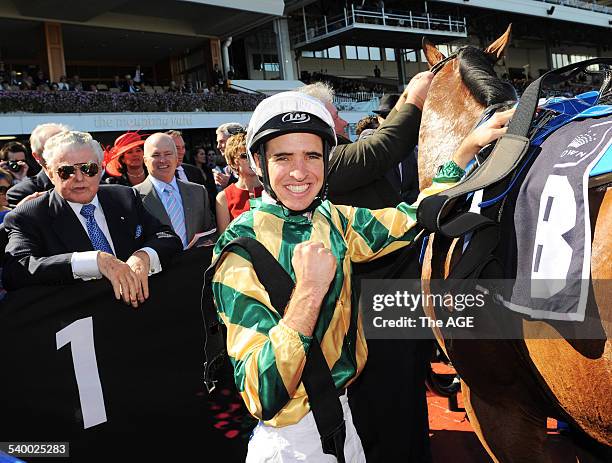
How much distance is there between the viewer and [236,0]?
79.6 ft

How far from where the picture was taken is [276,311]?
136cm

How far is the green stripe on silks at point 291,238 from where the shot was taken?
1.46 metres

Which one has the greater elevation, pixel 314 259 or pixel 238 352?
pixel 314 259

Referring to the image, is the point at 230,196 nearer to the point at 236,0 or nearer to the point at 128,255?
the point at 128,255

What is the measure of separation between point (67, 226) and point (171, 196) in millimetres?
1595

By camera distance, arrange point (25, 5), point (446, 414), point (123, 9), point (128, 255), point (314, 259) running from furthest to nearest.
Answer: point (123, 9), point (25, 5), point (446, 414), point (128, 255), point (314, 259)

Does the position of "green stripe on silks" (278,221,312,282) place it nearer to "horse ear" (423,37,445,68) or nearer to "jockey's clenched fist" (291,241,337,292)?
"jockey's clenched fist" (291,241,337,292)

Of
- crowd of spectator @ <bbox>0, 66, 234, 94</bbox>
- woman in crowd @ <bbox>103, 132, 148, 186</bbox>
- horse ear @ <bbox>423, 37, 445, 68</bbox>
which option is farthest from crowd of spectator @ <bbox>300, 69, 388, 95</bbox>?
horse ear @ <bbox>423, 37, 445, 68</bbox>

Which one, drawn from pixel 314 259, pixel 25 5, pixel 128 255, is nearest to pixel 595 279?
pixel 314 259

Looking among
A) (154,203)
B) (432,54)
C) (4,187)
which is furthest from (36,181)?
(432,54)

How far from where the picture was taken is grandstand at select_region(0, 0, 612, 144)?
19672mm

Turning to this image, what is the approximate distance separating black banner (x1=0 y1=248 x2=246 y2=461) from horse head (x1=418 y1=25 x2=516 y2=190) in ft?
4.43

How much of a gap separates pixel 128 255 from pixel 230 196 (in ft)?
5.03

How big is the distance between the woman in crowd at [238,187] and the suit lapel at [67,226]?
147cm
